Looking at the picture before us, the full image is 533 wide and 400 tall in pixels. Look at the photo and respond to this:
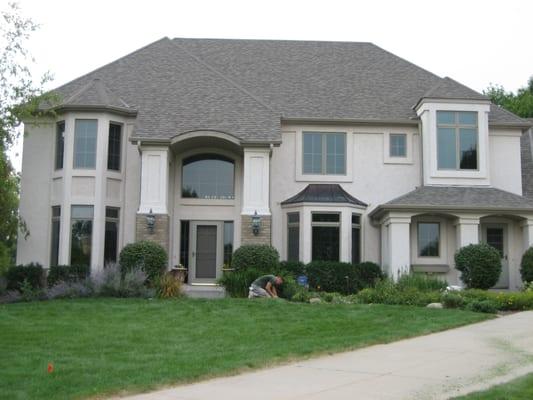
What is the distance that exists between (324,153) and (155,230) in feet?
23.0

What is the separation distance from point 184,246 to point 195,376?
49.6 ft

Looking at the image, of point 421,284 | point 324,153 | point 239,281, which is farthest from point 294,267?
point 324,153

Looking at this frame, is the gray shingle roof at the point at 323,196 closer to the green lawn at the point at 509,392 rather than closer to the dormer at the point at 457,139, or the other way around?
the dormer at the point at 457,139

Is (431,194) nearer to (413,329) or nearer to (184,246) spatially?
(184,246)

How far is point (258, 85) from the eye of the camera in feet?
87.2

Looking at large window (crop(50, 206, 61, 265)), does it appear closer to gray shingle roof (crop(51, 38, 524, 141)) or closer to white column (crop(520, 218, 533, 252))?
gray shingle roof (crop(51, 38, 524, 141))

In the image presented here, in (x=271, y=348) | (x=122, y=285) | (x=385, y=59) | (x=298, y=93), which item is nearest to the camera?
(x=271, y=348)

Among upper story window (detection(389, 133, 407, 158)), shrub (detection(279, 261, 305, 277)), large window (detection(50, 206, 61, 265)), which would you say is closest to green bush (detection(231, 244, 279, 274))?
shrub (detection(279, 261, 305, 277))

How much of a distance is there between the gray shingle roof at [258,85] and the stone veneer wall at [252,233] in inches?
104

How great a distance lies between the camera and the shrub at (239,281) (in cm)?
1992

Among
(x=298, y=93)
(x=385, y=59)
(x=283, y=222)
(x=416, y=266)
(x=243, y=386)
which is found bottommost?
(x=243, y=386)

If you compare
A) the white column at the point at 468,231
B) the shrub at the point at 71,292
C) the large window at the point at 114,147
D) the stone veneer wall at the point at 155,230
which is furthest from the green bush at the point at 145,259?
the white column at the point at 468,231

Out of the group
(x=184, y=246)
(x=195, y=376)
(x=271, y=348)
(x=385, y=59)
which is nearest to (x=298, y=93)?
(x=385, y=59)

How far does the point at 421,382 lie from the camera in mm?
8641
